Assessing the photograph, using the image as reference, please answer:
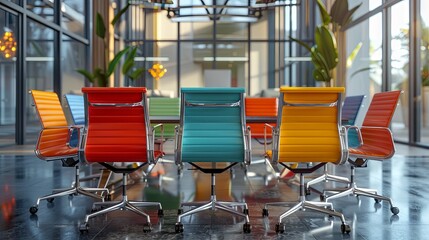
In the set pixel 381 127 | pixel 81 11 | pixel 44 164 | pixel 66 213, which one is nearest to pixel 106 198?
pixel 66 213

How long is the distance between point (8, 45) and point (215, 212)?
5.80 metres

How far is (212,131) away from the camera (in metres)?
2.94

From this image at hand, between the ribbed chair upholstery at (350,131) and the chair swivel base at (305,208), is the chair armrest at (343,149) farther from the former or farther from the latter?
the ribbed chair upholstery at (350,131)

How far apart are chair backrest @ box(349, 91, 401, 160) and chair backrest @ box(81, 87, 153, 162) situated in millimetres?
1602

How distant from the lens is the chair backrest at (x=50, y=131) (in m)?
3.34

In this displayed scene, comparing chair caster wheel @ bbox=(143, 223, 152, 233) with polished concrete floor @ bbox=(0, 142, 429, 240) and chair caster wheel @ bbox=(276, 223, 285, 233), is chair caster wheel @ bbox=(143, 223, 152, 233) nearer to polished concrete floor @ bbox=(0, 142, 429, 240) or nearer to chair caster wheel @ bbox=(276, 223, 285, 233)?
polished concrete floor @ bbox=(0, 142, 429, 240)

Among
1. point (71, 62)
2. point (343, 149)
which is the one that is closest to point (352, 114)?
point (343, 149)

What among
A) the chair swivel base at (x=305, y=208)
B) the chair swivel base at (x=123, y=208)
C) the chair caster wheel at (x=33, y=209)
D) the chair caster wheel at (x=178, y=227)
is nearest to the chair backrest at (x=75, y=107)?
the chair caster wheel at (x=33, y=209)

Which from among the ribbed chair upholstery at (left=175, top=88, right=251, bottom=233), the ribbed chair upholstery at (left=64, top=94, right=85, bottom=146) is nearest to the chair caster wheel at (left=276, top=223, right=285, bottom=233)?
the ribbed chair upholstery at (left=175, top=88, right=251, bottom=233)

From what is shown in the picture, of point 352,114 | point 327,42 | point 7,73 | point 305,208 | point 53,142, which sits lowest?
point 305,208

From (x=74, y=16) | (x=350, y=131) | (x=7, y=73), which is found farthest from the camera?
(x=74, y=16)

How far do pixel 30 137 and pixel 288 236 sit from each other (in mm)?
6927

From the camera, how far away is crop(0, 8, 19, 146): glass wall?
7.40m

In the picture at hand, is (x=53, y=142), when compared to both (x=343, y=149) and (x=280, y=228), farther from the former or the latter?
(x=343, y=149)
